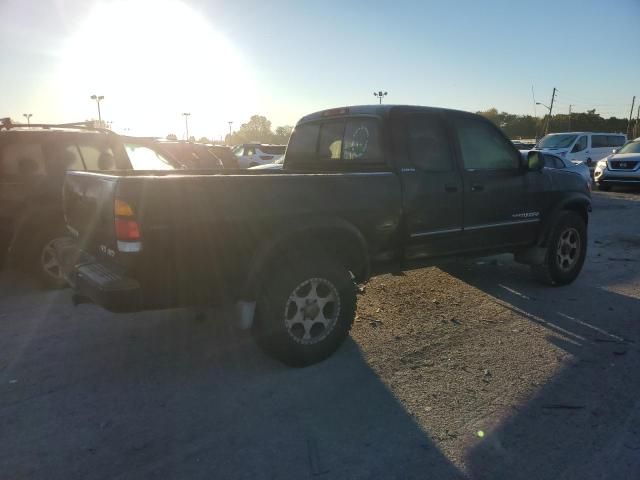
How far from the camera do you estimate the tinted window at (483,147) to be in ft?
15.1

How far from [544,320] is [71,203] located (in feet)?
14.3

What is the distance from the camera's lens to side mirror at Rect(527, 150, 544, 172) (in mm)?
4852

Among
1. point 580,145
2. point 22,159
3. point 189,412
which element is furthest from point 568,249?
point 580,145

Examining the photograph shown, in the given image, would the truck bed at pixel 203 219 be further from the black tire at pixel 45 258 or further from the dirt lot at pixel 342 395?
the black tire at pixel 45 258

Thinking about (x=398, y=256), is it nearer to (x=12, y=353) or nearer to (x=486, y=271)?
(x=486, y=271)

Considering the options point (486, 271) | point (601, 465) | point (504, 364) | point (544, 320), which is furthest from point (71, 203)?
point (486, 271)

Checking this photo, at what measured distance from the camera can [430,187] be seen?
13.5 feet

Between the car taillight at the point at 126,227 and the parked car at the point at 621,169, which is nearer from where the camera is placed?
the car taillight at the point at 126,227

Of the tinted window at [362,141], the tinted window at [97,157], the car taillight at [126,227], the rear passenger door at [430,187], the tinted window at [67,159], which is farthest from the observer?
the tinted window at [97,157]

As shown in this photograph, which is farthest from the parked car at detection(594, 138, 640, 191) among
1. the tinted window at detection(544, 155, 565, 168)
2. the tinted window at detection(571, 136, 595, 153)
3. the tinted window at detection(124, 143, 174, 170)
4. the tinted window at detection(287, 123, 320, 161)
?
the tinted window at detection(124, 143, 174, 170)

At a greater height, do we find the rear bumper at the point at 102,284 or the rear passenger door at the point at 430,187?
the rear passenger door at the point at 430,187

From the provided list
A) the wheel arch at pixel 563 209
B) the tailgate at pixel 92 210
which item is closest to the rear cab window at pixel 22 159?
the tailgate at pixel 92 210

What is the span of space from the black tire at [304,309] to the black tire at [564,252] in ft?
9.57

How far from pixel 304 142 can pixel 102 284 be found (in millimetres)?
2821
